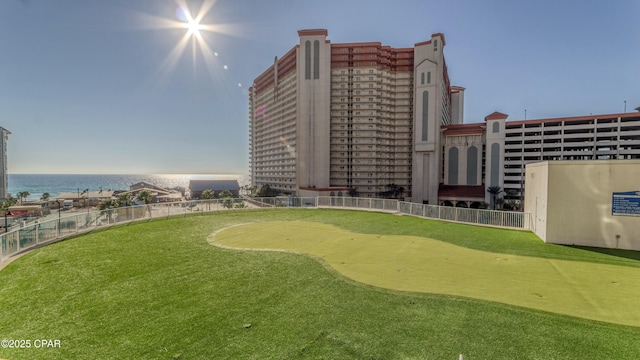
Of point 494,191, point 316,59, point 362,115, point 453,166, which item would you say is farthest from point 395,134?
point 316,59

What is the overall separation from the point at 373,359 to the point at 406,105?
244ft

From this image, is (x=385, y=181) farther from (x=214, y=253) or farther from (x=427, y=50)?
(x=214, y=253)

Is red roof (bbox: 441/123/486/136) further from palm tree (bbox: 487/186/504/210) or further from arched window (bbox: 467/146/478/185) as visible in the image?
palm tree (bbox: 487/186/504/210)

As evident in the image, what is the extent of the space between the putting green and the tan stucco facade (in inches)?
123

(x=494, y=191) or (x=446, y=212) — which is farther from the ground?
(x=446, y=212)

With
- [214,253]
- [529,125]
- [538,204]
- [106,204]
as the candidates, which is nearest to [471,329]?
[214,253]

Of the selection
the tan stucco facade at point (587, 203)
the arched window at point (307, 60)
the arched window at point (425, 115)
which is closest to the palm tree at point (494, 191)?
the arched window at point (425, 115)

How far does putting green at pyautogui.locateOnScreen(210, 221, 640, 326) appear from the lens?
6.14 m

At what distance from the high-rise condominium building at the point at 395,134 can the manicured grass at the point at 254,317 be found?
52.1m

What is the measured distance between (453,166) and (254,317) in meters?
70.6

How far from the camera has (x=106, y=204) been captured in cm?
5116

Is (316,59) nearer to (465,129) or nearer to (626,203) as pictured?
(465,129)

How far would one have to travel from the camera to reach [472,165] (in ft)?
214

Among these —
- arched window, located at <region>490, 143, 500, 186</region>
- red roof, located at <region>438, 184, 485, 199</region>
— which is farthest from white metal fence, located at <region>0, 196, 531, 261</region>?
arched window, located at <region>490, 143, 500, 186</region>
